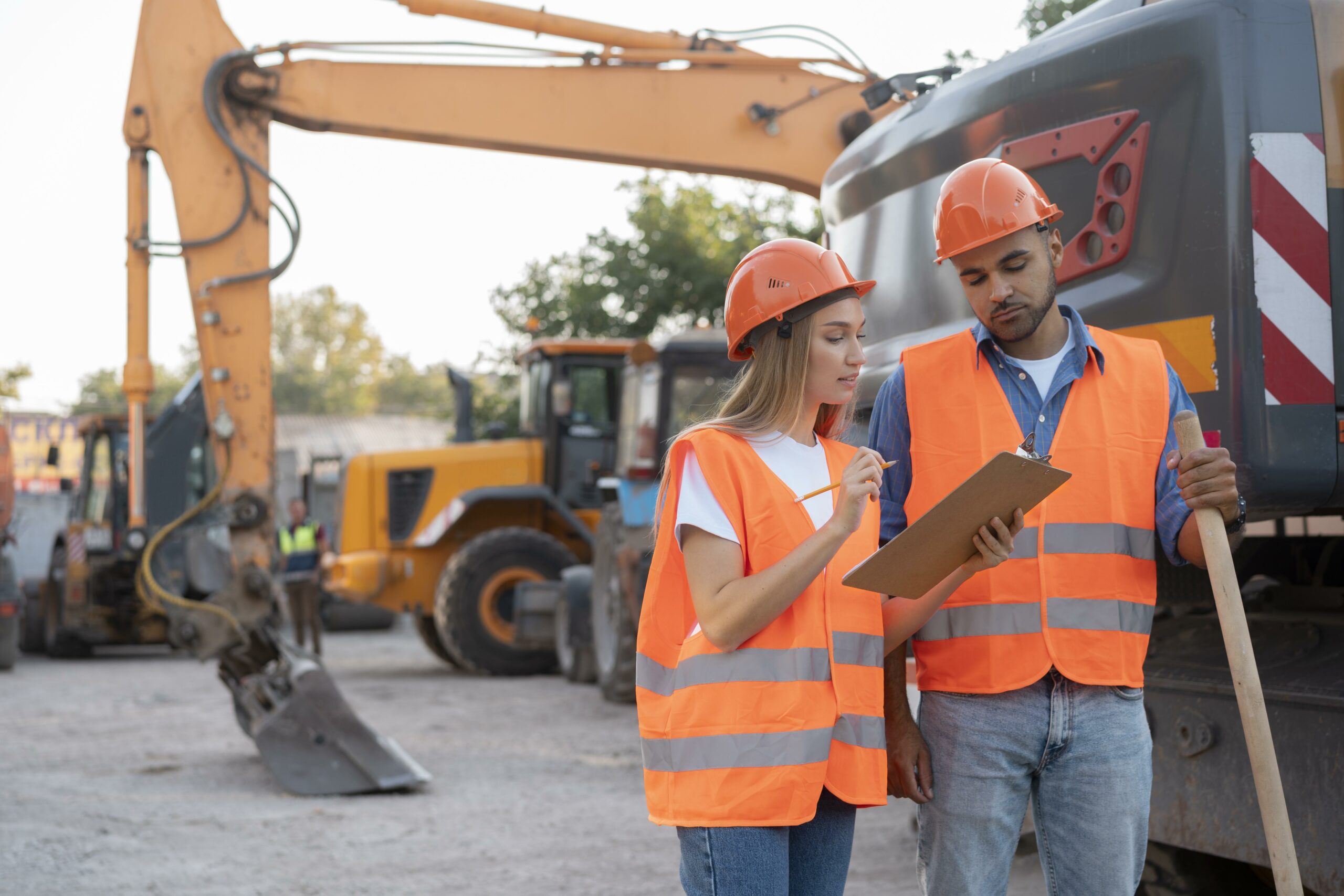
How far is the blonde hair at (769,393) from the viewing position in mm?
2160

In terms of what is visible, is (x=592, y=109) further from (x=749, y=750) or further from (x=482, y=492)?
(x=749, y=750)

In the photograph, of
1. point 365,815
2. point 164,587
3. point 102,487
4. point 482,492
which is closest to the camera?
point 365,815

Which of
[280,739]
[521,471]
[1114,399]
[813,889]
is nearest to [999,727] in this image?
[813,889]

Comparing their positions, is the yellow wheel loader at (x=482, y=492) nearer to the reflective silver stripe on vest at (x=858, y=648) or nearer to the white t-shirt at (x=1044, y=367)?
the white t-shirt at (x=1044, y=367)

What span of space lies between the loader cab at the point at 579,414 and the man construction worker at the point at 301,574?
2.63 m

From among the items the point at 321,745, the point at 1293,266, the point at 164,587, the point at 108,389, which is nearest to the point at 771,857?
the point at 1293,266

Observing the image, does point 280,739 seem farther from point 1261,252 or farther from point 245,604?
point 1261,252

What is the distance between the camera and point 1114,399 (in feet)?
7.59

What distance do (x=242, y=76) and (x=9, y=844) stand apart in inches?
169

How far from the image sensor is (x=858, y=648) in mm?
2125

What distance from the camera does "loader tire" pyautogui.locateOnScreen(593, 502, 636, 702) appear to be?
387 inches

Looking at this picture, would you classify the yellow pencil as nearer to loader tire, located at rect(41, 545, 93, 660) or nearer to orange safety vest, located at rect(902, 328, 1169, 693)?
orange safety vest, located at rect(902, 328, 1169, 693)

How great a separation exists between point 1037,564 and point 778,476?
1.63 feet

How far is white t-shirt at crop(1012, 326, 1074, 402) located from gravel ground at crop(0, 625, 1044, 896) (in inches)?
111
